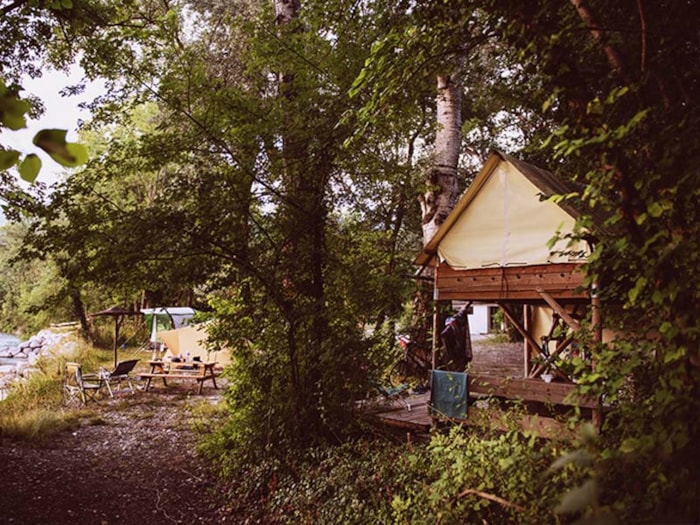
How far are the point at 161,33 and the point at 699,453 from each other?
6.51m

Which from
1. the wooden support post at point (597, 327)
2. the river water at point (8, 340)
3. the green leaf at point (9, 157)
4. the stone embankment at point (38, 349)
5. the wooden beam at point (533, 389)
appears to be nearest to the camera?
the green leaf at point (9, 157)

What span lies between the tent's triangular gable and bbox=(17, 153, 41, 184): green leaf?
6652 millimetres

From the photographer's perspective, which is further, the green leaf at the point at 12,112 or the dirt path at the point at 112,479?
the dirt path at the point at 112,479

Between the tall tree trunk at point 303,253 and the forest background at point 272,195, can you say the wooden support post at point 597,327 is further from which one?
the tall tree trunk at point 303,253

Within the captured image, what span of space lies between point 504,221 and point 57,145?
7203mm

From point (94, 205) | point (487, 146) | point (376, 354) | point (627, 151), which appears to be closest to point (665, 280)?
point (627, 151)

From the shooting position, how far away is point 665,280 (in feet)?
8.55

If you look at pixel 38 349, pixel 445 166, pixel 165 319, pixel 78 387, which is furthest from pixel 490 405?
pixel 38 349

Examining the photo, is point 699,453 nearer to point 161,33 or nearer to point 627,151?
point 627,151

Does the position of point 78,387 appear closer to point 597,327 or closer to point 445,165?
point 445,165

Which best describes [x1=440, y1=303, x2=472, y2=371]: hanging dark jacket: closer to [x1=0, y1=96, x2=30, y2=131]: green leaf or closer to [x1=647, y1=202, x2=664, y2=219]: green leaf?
[x1=647, y1=202, x2=664, y2=219]: green leaf

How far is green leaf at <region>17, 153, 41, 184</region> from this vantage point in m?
1.05

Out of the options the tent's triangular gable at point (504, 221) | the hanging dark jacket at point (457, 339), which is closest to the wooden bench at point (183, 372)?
the hanging dark jacket at point (457, 339)

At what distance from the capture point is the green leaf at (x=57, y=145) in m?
0.99
